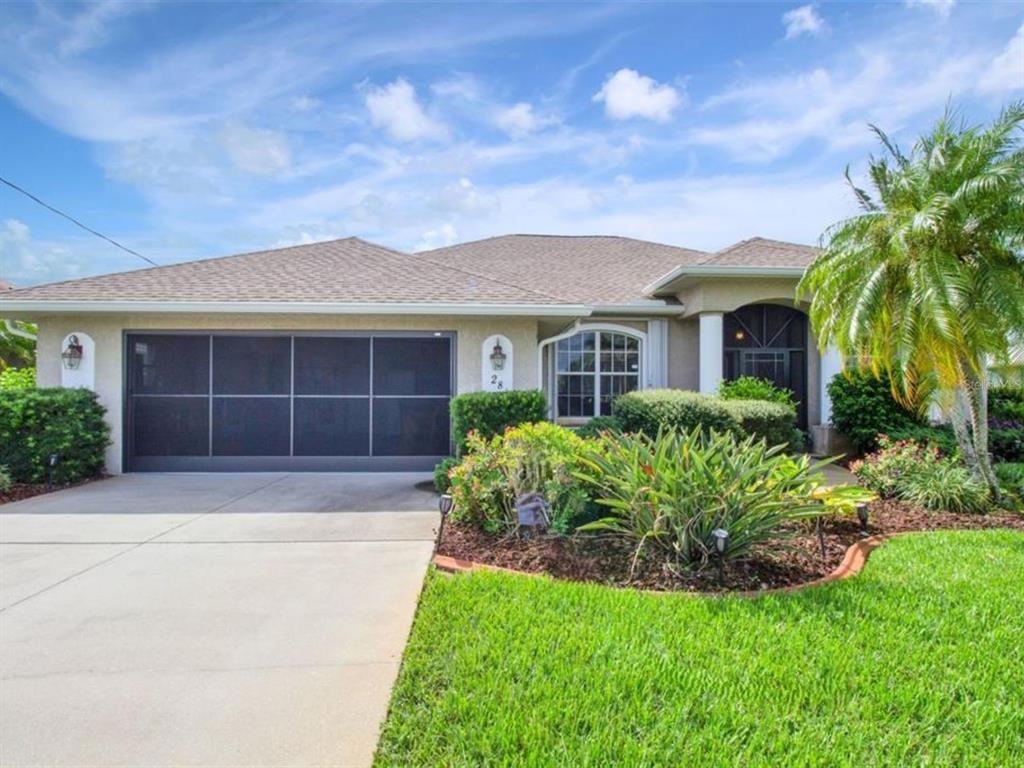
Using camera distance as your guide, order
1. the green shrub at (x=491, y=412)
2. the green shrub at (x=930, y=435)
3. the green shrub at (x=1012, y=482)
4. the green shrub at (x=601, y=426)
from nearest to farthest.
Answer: the green shrub at (x=1012, y=482) → the green shrub at (x=491, y=412) → the green shrub at (x=930, y=435) → the green shrub at (x=601, y=426)

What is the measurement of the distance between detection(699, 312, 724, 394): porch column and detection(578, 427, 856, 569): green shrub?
673cm

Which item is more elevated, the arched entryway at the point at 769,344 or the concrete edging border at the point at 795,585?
the arched entryway at the point at 769,344

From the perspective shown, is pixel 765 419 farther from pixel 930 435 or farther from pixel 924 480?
pixel 930 435

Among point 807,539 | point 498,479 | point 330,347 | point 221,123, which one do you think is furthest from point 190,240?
point 807,539

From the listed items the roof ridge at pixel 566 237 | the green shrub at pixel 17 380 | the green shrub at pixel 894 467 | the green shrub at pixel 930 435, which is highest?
the roof ridge at pixel 566 237

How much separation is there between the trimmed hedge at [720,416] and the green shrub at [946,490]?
2.52m

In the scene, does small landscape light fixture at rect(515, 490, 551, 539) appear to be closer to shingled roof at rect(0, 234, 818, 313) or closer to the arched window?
shingled roof at rect(0, 234, 818, 313)

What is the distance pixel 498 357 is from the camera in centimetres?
1030

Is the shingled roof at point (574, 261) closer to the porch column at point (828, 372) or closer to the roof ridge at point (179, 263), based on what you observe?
the roof ridge at point (179, 263)

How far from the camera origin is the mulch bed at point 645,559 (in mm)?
4508

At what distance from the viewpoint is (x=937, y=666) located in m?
3.14

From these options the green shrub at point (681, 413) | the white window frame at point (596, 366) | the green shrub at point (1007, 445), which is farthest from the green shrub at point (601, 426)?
the green shrub at point (1007, 445)

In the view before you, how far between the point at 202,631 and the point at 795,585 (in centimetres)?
440

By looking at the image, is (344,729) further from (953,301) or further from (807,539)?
(953,301)
